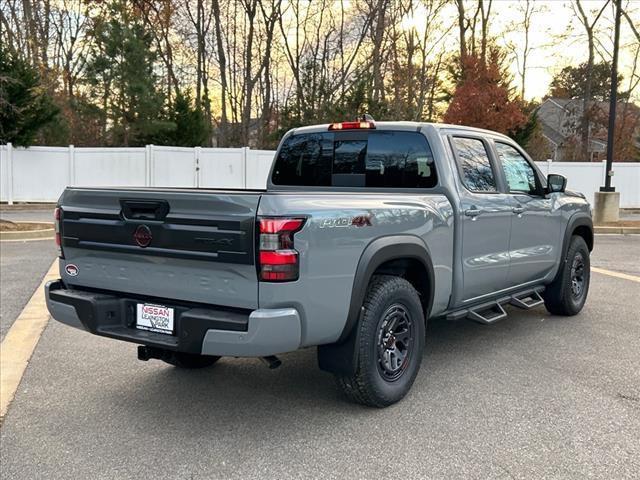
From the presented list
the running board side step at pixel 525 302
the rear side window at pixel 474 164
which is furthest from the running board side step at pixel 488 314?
the rear side window at pixel 474 164

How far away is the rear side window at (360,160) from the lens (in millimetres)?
4789

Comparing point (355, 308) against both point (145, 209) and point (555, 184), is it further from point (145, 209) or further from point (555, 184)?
point (555, 184)

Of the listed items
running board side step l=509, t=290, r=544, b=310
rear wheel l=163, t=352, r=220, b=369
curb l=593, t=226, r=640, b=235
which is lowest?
rear wheel l=163, t=352, r=220, b=369

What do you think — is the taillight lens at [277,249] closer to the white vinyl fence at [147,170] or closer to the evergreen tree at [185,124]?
the white vinyl fence at [147,170]

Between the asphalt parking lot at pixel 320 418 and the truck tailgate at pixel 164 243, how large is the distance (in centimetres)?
87

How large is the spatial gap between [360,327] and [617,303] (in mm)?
5021

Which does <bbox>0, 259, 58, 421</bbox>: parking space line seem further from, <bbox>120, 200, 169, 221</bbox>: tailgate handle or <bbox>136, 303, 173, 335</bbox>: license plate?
<bbox>120, 200, 169, 221</bbox>: tailgate handle

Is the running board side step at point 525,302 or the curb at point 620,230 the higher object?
the running board side step at point 525,302

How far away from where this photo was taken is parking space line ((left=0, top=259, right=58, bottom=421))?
4424mm

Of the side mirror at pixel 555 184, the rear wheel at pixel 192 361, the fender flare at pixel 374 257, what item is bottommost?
the rear wheel at pixel 192 361

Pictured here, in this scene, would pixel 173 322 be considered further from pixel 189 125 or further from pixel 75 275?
pixel 189 125

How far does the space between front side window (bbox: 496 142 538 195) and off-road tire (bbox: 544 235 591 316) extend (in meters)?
1.08

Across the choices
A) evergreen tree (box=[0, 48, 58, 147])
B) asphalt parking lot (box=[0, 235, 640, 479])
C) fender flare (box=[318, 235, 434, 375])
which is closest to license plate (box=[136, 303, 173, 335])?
asphalt parking lot (box=[0, 235, 640, 479])

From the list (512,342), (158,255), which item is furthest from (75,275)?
(512,342)
